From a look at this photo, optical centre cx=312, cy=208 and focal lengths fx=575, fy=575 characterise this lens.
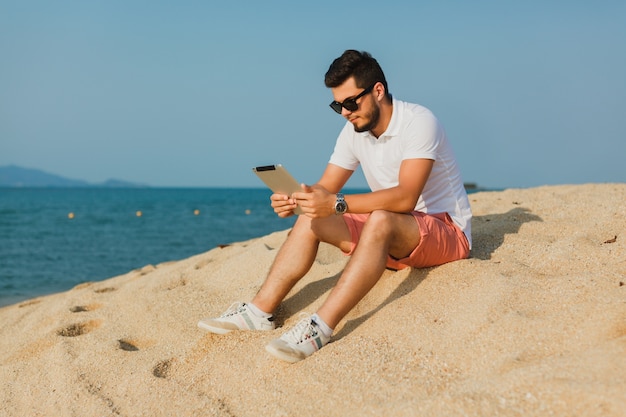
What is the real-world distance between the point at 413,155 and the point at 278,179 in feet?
2.68

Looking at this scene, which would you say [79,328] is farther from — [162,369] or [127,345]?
[162,369]

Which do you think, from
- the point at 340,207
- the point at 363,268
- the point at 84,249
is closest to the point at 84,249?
the point at 84,249

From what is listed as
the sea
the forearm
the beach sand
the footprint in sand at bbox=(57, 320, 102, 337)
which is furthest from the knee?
the sea

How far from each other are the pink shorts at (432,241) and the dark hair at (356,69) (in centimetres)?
85

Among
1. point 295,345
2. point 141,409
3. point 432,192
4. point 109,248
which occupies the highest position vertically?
point 432,192

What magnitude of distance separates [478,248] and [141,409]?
2.54 meters

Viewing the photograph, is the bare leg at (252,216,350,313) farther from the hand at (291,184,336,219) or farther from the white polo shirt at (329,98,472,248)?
the white polo shirt at (329,98,472,248)

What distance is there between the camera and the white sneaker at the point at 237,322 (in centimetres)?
351

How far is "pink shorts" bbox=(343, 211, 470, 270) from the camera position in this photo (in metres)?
3.45

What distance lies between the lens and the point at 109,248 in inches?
549

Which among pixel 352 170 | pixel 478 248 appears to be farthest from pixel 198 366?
pixel 478 248

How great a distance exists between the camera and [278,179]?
3355 millimetres

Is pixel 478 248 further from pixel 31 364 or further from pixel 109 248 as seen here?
pixel 109 248

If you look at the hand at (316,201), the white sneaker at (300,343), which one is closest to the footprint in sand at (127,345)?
the white sneaker at (300,343)
